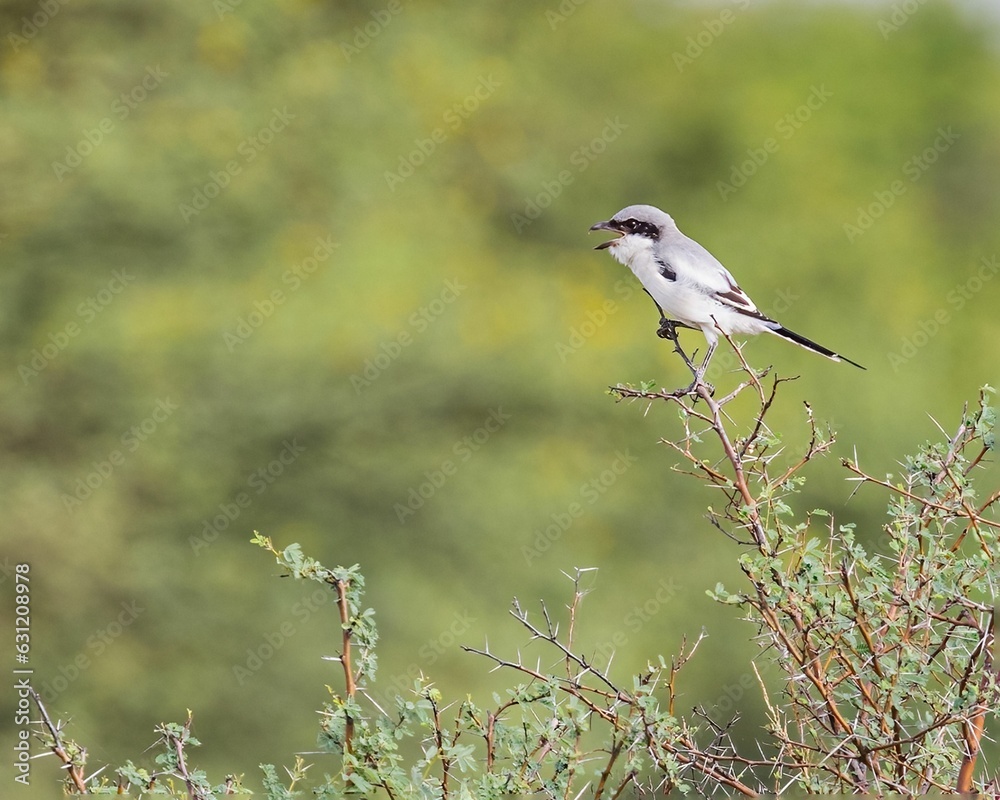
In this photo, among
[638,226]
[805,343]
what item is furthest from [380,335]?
[805,343]

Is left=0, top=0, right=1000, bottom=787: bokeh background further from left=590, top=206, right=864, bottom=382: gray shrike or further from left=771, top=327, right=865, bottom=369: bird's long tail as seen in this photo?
left=771, top=327, right=865, bottom=369: bird's long tail

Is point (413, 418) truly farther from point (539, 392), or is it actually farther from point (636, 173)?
point (636, 173)

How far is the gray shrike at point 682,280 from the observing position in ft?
15.6

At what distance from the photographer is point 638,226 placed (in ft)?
16.7

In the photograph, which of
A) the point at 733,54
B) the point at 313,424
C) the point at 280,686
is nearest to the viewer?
the point at 280,686

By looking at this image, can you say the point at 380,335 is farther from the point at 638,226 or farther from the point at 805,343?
the point at 805,343

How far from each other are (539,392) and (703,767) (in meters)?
7.44

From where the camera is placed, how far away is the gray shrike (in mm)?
4770

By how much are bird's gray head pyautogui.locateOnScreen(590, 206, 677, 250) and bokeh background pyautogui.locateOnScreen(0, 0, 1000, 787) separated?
393cm

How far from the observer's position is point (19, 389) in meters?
9.36

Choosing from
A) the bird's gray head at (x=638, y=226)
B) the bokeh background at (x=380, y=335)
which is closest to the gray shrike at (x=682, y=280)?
the bird's gray head at (x=638, y=226)

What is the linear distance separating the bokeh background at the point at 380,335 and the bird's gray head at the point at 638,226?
3.93 m

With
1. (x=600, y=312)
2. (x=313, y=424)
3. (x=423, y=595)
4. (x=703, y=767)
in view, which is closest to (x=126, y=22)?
(x=313, y=424)

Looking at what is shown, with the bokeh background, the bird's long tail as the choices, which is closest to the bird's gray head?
the bird's long tail
